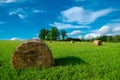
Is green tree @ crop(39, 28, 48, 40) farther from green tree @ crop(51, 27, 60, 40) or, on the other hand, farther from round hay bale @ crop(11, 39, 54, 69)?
round hay bale @ crop(11, 39, 54, 69)

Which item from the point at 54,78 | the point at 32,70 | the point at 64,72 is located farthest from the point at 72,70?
the point at 32,70

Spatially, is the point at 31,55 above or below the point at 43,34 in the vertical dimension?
below

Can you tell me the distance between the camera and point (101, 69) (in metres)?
11.7

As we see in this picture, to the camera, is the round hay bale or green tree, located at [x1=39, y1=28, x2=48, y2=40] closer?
the round hay bale

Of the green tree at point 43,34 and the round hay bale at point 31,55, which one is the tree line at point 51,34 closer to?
the green tree at point 43,34

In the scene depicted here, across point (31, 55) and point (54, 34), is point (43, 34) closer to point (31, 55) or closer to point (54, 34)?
point (54, 34)

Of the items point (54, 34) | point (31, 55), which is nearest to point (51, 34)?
point (54, 34)

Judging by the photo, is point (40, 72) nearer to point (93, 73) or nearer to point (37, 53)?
point (37, 53)

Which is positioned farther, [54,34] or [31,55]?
[54,34]

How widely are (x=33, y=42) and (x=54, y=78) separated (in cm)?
271

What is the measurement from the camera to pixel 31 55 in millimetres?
12172

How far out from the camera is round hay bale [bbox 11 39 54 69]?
39.9 feet

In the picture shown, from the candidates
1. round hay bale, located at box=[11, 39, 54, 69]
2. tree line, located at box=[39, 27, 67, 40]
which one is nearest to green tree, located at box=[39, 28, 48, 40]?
tree line, located at box=[39, 27, 67, 40]

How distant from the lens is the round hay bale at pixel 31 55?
39.9ft
